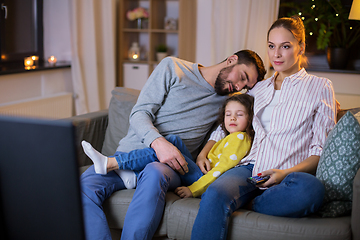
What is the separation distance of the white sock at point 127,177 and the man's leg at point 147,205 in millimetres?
100

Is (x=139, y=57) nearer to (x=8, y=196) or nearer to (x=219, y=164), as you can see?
(x=219, y=164)

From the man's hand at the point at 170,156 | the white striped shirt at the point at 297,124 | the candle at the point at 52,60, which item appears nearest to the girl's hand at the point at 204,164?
the man's hand at the point at 170,156

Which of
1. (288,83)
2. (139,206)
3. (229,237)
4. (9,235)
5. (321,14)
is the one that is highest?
(321,14)

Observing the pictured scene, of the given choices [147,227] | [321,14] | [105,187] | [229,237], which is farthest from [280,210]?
[321,14]

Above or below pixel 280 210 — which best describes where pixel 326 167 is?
above

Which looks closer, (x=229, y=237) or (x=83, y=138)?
(x=229, y=237)

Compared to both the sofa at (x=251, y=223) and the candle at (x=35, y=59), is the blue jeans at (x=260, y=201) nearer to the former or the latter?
the sofa at (x=251, y=223)

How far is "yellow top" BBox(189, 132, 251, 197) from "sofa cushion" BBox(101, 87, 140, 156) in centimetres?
58

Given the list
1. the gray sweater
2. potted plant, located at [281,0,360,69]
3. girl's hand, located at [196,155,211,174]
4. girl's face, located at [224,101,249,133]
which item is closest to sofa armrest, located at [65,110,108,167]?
the gray sweater

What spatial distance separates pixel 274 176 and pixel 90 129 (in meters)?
1.10

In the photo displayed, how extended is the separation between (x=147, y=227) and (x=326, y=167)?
0.70 m

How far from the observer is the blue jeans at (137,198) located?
3.98 ft

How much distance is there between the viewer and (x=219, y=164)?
153 centimetres

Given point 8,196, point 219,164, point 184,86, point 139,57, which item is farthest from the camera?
point 139,57
